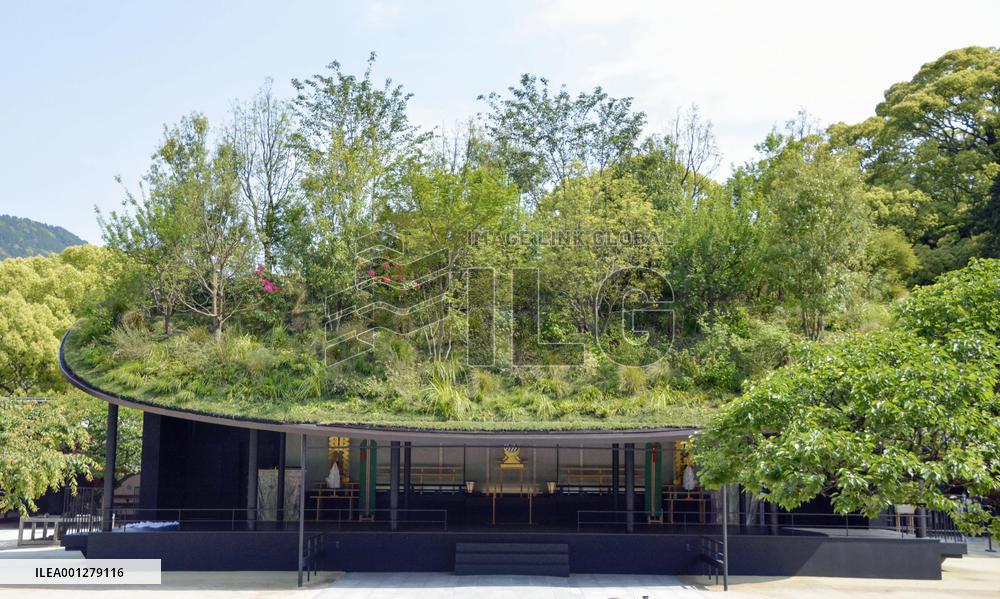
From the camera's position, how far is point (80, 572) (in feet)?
61.7

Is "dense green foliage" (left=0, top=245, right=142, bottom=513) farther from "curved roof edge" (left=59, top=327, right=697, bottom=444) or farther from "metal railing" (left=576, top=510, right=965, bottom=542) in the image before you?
"metal railing" (left=576, top=510, right=965, bottom=542)

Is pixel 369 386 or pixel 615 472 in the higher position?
pixel 369 386

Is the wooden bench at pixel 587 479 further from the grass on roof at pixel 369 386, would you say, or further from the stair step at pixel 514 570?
the stair step at pixel 514 570

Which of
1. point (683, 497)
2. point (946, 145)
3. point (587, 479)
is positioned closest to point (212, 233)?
point (587, 479)

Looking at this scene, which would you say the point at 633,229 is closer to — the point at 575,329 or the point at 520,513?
the point at 575,329

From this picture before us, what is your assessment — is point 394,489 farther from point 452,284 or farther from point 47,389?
point 47,389

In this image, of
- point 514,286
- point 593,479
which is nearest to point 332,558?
point 593,479

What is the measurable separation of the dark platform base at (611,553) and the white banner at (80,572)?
1.54ft

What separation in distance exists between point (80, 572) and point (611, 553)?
11740mm

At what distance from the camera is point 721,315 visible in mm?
27484

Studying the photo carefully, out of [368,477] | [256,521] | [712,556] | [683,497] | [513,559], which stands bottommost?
[513,559]

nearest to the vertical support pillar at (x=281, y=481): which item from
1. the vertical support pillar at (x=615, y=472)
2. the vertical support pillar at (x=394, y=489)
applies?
the vertical support pillar at (x=394, y=489)

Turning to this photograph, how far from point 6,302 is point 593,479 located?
26339 millimetres

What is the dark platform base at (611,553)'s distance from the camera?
64.4 ft
